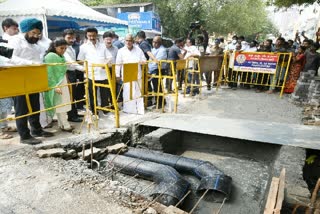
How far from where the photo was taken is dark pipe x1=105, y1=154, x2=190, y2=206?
3031 mm

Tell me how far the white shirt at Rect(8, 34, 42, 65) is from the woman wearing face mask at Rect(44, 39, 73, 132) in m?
Result: 0.20

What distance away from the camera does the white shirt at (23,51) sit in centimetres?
417

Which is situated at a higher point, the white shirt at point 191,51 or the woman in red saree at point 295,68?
the white shirt at point 191,51

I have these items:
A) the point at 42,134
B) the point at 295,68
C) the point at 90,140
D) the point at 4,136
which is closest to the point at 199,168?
the point at 90,140

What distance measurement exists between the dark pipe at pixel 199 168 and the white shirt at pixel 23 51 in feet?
7.57

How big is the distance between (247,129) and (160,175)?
6.60 ft

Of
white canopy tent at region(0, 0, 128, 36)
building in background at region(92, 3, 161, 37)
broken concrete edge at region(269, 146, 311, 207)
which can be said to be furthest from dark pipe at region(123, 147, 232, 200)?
building in background at region(92, 3, 161, 37)

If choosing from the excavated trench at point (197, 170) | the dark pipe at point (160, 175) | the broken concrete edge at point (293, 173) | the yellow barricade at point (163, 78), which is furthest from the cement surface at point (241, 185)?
the yellow barricade at point (163, 78)

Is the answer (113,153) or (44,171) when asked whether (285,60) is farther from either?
(44,171)

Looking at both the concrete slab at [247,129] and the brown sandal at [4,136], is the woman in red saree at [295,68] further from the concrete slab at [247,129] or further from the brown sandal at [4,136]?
the brown sandal at [4,136]

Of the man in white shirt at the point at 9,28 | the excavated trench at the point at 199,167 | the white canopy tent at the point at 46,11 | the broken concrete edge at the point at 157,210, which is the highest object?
the white canopy tent at the point at 46,11

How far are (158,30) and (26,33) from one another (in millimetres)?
19534

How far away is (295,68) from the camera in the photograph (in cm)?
834

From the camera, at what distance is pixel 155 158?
4027 millimetres
